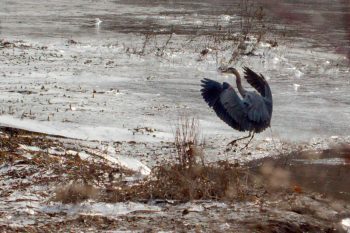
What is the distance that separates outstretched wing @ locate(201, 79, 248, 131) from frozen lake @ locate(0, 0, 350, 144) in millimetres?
1198

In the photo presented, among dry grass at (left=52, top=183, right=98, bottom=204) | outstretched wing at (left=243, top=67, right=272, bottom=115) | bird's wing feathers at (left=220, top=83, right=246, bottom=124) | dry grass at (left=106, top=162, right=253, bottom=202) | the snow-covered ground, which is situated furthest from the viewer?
the snow-covered ground

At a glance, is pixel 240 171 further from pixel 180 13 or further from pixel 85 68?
pixel 180 13

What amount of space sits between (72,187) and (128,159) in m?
2.27

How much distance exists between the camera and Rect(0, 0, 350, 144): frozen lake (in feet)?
39.2

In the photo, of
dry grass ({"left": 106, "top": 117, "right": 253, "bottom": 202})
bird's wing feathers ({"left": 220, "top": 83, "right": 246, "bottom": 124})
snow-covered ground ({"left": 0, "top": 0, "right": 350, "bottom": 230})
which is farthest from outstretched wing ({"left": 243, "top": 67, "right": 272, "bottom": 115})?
snow-covered ground ({"left": 0, "top": 0, "right": 350, "bottom": 230})

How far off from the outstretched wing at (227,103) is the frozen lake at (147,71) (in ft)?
3.93

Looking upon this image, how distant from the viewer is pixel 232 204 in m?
7.69

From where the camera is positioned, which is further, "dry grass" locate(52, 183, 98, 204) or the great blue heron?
the great blue heron

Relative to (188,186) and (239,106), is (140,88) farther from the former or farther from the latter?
(188,186)

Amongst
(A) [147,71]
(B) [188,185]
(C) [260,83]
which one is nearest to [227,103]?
(C) [260,83]

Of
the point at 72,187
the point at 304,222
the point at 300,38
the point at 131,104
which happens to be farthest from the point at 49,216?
the point at 300,38

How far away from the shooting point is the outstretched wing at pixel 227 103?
28.7 ft

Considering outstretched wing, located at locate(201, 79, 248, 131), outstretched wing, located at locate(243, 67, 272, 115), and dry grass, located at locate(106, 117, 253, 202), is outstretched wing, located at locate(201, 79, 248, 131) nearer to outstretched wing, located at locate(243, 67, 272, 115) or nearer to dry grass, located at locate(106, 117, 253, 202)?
outstretched wing, located at locate(243, 67, 272, 115)

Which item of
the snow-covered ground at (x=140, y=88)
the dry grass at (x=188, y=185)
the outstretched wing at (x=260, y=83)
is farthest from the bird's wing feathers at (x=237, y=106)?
the snow-covered ground at (x=140, y=88)
